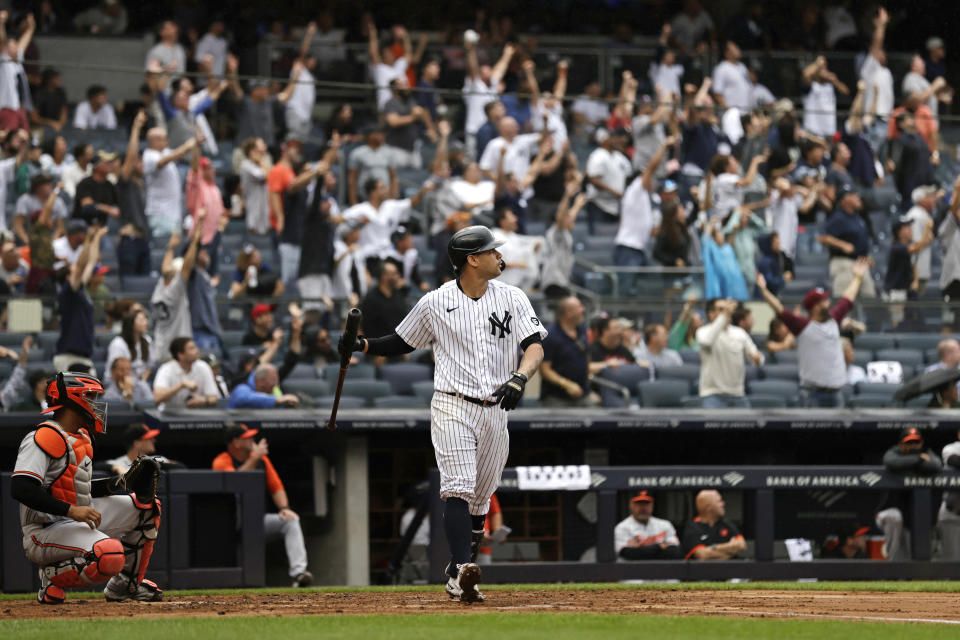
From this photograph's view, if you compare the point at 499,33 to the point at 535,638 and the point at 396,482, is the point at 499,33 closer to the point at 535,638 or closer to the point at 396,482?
the point at 396,482

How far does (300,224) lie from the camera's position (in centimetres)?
1468

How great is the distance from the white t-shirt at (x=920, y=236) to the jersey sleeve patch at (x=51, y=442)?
411 inches

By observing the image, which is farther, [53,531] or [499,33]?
[499,33]

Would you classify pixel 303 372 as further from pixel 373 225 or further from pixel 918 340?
pixel 918 340

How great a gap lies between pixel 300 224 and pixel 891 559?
243 inches

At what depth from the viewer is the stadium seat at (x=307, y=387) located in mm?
12703

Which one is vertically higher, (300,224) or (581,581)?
(300,224)

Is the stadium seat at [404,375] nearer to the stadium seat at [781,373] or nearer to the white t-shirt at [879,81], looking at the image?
the stadium seat at [781,373]

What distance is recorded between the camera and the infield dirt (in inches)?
290

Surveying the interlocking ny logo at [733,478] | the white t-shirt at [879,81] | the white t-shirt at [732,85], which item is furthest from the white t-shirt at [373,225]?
the white t-shirt at [879,81]

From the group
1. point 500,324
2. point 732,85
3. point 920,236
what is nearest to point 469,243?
point 500,324

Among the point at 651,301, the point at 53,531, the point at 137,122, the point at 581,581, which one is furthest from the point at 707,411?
the point at 53,531

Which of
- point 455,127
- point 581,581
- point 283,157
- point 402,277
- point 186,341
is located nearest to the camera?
point 581,581

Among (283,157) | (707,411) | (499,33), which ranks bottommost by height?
(707,411)
